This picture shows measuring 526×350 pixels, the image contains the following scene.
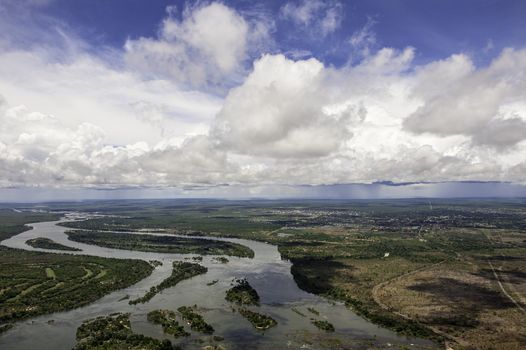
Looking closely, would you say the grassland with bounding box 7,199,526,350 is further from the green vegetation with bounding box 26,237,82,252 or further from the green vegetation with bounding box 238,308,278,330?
the green vegetation with bounding box 26,237,82,252

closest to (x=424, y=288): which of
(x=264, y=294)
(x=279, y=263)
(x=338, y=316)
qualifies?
(x=338, y=316)

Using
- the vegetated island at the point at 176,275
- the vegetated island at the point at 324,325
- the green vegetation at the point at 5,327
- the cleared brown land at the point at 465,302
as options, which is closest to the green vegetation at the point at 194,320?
the vegetated island at the point at 176,275

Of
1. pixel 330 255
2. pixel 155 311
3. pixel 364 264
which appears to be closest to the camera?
pixel 155 311

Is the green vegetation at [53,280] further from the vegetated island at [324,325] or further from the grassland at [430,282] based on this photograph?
the grassland at [430,282]

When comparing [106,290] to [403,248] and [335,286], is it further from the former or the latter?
[403,248]

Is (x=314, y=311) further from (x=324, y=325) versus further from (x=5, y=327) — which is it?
(x=5, y=327)

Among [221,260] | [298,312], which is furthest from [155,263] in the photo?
[298,312]

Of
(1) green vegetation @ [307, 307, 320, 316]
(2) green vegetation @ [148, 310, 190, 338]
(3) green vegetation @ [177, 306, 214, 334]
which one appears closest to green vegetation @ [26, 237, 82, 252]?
(2) green vegetation @ [148, 310, 190, 338]
